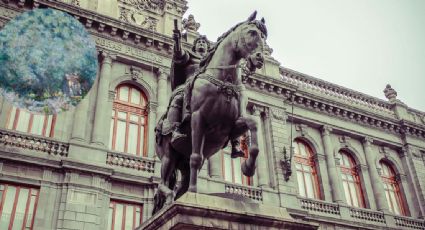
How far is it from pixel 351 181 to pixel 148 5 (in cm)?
1409

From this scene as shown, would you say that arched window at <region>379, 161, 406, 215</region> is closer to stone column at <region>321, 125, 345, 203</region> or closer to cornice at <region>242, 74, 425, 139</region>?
cornice at <region>242, 74, 425, 139</region>

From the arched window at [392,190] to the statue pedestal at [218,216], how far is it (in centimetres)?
1996

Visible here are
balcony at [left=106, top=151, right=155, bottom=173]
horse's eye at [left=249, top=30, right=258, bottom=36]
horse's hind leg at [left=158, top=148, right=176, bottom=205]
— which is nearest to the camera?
horse's eye at [left=249, top=30, right=258, bottom=36]

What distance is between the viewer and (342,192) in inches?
834

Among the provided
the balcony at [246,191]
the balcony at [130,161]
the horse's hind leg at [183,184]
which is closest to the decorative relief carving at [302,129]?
the balcony at [246,191]

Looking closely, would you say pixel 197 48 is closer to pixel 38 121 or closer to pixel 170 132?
pixel 170 132

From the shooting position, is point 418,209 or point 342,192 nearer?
point 342,192

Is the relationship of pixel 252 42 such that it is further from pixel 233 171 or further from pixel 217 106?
pixel 233 171

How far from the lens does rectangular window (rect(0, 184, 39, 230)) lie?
13.4m

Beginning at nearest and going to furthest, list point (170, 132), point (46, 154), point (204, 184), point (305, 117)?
1. point (170, 132)
2. point (46, 154)
3. point (204, 184)
4. point (305, 117)

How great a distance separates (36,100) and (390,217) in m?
17.9

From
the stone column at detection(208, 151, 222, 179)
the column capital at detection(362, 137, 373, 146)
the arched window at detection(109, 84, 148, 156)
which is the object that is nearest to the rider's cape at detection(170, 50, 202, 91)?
the arched window at detection(109, 84, 148, 156)

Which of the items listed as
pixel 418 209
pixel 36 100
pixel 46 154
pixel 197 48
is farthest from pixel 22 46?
pixel 418 209

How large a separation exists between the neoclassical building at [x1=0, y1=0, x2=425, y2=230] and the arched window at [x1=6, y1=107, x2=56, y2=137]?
36 millimetres
